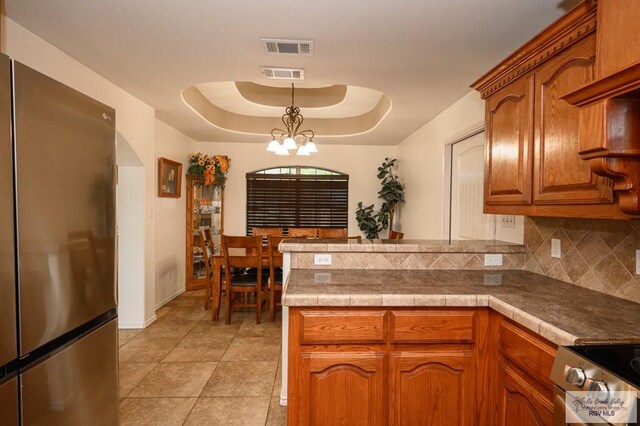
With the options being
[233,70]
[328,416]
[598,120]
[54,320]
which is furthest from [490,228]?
[54,320]

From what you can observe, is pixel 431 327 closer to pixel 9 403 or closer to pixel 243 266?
pixel 9 403

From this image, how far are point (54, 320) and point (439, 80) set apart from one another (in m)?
2.83

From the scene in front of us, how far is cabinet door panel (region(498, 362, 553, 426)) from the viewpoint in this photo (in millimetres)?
1230

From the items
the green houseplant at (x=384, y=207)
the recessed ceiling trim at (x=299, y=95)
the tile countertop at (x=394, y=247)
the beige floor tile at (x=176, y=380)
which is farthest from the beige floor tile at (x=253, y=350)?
the recessed ceiling trim at (x=299, y=95)

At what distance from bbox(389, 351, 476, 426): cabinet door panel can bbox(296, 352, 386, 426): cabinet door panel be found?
0.31ft

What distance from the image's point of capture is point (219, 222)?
17.8ft

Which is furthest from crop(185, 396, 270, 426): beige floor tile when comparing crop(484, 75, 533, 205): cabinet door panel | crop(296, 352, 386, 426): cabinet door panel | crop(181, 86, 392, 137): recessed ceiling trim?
crop(181, 86, 392, 137): recessed ceiling trim

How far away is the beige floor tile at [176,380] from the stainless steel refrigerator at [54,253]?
2.71 feet

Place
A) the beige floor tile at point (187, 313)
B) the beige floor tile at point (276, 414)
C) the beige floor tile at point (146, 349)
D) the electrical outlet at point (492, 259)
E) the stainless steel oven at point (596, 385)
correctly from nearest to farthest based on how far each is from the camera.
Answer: the stainless steel oven at point (596, 385), the beige floor tile at point (276, 414), the electrical outlet at point (492, 259), the beige floor tile at point (146, 349), the beige floor tile at point (187, 313)

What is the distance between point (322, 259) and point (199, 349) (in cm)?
174

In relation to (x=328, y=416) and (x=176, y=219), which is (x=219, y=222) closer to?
(x=176, y=219)

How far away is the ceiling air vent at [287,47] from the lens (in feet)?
6.84

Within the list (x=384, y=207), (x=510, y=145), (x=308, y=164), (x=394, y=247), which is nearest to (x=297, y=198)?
(x=308, y=164)

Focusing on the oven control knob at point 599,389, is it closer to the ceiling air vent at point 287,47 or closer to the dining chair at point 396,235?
the ceiling air vent at point 287,47
